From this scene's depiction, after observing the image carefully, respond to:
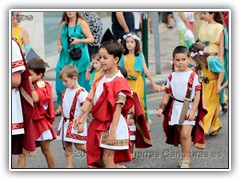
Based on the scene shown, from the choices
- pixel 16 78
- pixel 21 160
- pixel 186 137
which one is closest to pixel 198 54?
pixel 186 137

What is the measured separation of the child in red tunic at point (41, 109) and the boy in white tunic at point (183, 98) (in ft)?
4.06

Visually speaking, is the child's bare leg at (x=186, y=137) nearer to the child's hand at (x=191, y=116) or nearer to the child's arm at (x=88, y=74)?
the child's hand at (x=191, y=116)

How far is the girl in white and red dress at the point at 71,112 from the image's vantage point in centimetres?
755

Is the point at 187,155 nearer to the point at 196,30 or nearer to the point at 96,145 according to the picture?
the point at 96,145

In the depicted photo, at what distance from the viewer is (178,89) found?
25.7 feet

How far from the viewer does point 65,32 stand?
10.1 m

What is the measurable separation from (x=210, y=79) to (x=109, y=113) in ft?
9.30

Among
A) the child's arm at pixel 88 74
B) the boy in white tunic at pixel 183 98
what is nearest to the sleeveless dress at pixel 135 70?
the child's arm at pixel 88 74

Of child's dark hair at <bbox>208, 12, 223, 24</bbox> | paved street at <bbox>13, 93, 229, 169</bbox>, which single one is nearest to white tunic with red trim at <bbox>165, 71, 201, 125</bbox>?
paved street at <bbox>13, 93, 229, 169</bbox>

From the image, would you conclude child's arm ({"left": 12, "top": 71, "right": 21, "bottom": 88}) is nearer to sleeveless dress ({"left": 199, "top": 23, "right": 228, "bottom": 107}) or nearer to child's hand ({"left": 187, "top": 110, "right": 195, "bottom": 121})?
child's hand ({"left": 187, "top": 110, "right": 195, "bottom": 121})

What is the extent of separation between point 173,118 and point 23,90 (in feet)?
6.10

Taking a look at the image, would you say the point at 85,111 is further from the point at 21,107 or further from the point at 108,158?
the point at 21,107

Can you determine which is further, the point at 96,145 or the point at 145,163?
the point at 145,163
